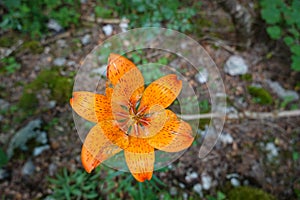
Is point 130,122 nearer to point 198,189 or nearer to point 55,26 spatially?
point 198,189

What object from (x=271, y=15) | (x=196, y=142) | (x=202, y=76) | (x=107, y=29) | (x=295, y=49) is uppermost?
(x=271, y=15)

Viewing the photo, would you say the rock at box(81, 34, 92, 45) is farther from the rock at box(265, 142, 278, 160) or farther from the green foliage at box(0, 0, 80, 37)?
the rock at box(265, 142, 278, 160)

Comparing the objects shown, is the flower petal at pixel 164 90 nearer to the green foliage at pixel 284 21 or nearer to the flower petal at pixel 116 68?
the flower petal at pixel 116 68

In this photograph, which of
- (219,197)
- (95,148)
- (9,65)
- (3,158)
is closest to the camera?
(95,148)

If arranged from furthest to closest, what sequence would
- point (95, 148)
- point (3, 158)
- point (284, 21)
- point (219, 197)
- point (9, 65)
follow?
point (284, 21)
point (9, 65)
point (219, 197)
point (3, 158)
point (95, 148)

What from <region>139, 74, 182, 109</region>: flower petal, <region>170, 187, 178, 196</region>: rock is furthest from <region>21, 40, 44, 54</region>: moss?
<region>139, 74, 182, 109</region>: flower petal

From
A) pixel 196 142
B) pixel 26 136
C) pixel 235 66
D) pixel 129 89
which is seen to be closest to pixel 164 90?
pixel 129 89
